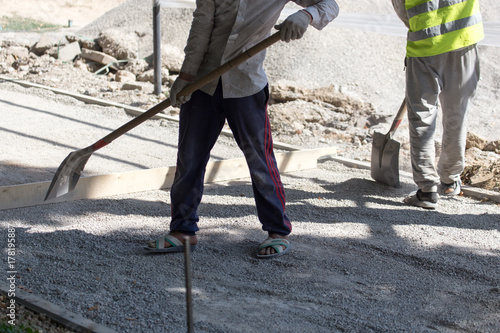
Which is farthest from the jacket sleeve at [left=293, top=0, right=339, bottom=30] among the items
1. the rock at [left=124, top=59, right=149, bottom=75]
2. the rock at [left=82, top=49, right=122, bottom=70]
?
the rock at [left=82, top=49, right=122, bottom=70]

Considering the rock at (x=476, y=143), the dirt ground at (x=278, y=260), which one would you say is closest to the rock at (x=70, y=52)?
the dirt ground at (x=278, y=260)

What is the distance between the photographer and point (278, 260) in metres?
2.99

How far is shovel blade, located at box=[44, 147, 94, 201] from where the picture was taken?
3.36m

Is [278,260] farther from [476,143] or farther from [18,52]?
[18,52]

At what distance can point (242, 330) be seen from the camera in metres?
2.20

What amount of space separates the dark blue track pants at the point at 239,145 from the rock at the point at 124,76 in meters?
6.04

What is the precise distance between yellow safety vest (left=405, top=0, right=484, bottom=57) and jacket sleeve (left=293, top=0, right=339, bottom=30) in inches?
53.5

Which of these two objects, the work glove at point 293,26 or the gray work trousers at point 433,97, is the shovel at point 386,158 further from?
the work glove at point 293,26

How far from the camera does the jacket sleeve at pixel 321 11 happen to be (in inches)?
109

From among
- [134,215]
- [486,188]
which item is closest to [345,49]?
[486,188]

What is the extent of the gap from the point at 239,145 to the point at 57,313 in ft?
4.22

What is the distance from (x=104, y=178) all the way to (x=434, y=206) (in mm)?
2319

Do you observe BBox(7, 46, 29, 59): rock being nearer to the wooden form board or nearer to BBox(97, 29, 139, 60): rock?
BBox(97, 29, 139, 60): rock

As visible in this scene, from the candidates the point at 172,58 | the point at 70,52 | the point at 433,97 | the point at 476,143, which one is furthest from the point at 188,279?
the point at 70,52
